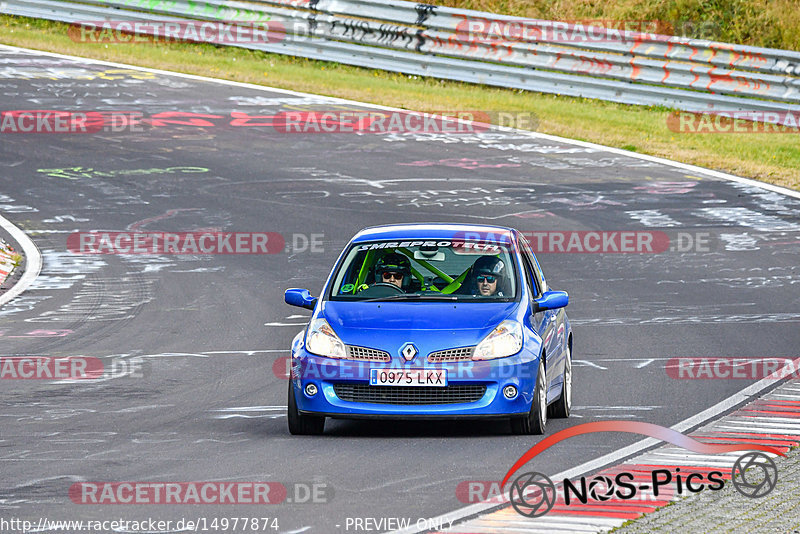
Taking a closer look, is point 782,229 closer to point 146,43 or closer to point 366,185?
point 366,185

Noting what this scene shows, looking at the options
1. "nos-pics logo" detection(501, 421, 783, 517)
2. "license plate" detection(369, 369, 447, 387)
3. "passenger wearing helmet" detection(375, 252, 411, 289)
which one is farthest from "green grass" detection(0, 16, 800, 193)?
"nos-pics logo" detection(501, 421, 783, 517)

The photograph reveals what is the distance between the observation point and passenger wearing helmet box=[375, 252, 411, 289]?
10.9 m

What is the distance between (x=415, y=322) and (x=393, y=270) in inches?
40.1

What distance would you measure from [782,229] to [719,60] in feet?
23.0

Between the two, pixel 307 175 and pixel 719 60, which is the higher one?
pixel 719 60

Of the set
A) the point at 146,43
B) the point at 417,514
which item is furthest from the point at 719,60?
the point at 417,514

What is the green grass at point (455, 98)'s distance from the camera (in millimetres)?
23516

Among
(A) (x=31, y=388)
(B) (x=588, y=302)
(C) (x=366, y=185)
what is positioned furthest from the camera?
(C) (x=366, y=185)

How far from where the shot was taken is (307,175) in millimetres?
21766
